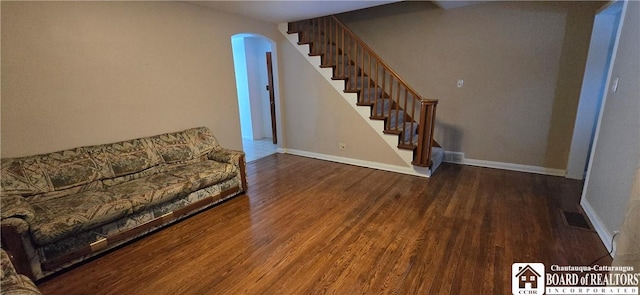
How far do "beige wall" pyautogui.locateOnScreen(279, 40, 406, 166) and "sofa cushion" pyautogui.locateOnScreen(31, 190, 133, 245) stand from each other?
2986mm

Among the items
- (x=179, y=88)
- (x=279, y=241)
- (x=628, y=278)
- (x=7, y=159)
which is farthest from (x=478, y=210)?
(x=7, y=159)

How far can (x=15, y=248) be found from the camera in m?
1.69

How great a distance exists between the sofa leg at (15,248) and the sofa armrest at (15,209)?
0.30ft

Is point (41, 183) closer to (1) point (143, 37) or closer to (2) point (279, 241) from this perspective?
(1) point (143, 37)

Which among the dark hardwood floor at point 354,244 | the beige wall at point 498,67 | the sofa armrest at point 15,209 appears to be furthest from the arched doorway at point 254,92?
the sofa armrest at point 15,209

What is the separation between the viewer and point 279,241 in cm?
229

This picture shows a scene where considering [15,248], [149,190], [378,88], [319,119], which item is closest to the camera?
[15,248]

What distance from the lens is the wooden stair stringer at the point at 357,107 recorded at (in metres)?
3.83

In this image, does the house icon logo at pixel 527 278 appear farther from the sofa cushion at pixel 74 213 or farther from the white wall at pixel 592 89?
the sofa cushion at pixel 74 213

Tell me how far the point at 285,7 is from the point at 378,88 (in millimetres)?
1881

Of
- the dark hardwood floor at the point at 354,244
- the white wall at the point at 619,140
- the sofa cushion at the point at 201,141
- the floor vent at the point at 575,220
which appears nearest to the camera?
the dark hardwood floor at the point at 354,244

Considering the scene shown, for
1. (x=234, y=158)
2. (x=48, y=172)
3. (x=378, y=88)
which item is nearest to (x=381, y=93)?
(x=378, y=88)

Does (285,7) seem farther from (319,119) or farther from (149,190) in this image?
(149,190)

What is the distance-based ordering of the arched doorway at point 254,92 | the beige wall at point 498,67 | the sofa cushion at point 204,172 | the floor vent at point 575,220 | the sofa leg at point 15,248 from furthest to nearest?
the arched doorway at point 254,92, the beige wall at point 498,67, the sofa cushion at point 204,172, the floor vent at point 575,220, the sofa leg at point 15,248
